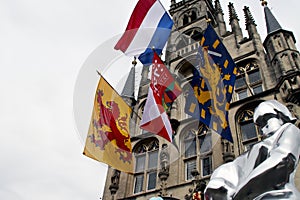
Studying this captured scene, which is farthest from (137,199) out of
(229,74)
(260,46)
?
(260,46)

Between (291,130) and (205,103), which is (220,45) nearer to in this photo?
(205,103)

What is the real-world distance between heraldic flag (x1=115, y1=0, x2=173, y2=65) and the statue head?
718 centimetres

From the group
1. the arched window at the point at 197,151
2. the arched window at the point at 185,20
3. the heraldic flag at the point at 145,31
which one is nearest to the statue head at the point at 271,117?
the arched window at the point at 197,151

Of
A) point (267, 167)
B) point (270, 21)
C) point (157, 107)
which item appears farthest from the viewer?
point (270, 21)

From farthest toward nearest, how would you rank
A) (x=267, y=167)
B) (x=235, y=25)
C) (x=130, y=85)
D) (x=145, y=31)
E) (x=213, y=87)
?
(x=130, y=85), (x=235, y=25), (x=145, y=31), (x=213, y=87), (x=267, y=167)

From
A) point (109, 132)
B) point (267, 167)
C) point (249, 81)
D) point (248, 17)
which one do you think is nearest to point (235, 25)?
point (248, 17)

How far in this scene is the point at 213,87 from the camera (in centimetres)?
775

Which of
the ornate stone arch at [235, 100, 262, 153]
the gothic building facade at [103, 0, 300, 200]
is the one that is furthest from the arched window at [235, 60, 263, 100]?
the ornate stone arch at [235, 100, 262, 153]

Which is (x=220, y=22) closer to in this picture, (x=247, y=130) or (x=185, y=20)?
(x=185, y=20)

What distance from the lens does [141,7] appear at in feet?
34.5

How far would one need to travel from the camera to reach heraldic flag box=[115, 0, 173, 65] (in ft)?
34.4

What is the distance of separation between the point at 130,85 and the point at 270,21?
27.0 feet

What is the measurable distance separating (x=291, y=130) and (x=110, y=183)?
10.3 meters

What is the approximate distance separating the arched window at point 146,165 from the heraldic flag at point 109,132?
2.68 metres
